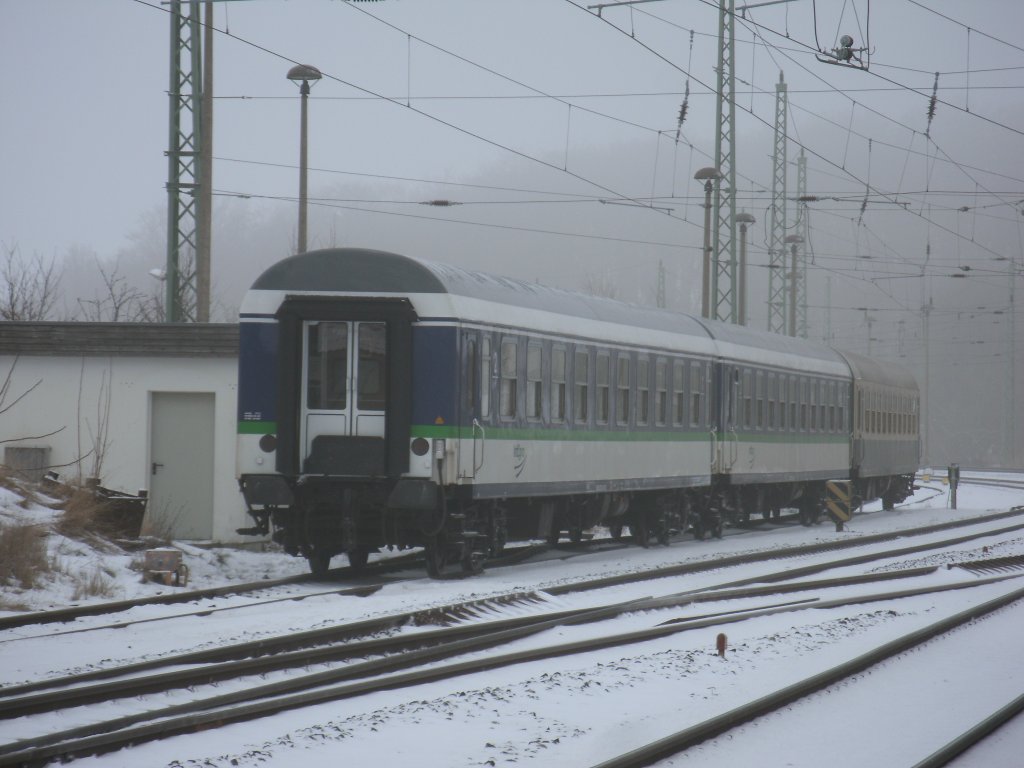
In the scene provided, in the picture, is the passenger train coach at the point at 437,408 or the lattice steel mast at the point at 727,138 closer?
the passenger train coach at the point at 437,408

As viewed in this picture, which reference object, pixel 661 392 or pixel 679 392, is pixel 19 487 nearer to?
pixel 661 392

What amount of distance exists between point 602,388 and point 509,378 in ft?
9.16

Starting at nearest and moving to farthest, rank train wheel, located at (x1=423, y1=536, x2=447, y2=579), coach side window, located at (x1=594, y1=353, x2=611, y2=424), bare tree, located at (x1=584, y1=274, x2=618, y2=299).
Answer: train wheel, located at (x1=423, y1=536, x2=447, y2=579) < coach side window, located at (x1=594, y1=353, x2=611, y2=424) < bare tree, located at (x1=584, y1=274, x2=618, y2=299)

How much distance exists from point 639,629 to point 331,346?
5111 mm

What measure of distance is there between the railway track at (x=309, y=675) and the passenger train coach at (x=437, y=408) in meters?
2.24

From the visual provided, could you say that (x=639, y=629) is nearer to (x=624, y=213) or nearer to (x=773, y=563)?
(x=773, y=563)

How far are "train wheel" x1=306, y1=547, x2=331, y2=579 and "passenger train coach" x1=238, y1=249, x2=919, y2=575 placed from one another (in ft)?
0.06

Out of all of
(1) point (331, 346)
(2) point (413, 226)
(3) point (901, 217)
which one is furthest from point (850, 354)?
(3) point (901, 217)

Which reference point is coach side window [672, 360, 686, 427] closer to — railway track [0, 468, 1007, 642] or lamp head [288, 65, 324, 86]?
railway track [0, 468, 1007, 642]

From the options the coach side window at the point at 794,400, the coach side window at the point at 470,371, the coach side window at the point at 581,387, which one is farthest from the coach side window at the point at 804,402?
the coach side window at the point at 470,371

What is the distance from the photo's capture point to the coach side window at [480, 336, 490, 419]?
1568 centimetres

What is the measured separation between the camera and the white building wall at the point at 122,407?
19.1 m

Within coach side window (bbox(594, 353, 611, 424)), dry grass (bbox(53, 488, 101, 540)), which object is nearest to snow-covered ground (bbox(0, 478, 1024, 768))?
dry grass (bbox(53, 488, 101, 540))

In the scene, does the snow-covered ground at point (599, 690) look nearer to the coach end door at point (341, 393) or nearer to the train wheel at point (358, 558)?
the train wheel at point (358, 558)
